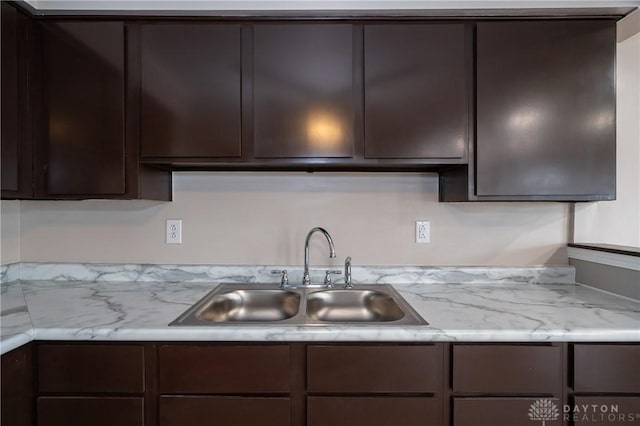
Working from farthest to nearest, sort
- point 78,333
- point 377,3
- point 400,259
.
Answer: point 400,259 < point 377,3 < point 78,333

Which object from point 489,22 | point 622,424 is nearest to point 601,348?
point 622,424

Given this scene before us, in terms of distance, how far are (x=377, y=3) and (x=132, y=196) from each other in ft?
4.45

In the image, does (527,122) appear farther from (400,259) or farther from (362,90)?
(400,259)

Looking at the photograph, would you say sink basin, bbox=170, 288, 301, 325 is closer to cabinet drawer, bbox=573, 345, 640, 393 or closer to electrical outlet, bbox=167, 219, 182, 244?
electrical outlet, bbox=167, 219, 182, 244

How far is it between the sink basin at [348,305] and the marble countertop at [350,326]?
0.14 meters

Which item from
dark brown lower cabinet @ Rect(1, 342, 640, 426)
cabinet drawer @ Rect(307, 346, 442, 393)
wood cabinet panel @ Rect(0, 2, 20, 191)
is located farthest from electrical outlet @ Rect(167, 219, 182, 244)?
cabinet drawer @ Rect(307, 346, 442, 393)

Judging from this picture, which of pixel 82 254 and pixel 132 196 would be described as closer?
pixel 132 196

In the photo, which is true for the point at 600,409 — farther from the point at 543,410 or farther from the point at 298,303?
the point at 298,303

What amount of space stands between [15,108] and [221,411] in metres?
1.49

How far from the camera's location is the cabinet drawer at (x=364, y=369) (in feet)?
3.92

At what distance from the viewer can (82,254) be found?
1.90 metres

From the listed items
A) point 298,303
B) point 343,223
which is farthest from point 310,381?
point 343,223

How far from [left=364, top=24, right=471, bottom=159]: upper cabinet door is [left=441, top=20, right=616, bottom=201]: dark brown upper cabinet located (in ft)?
0.34

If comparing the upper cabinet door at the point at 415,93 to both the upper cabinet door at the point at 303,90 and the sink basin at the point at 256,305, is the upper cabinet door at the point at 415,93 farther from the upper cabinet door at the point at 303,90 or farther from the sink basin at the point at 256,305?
the sink basin at the point at 256,305
